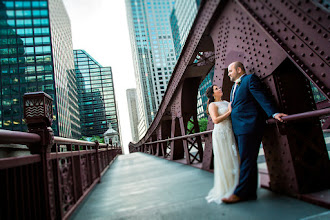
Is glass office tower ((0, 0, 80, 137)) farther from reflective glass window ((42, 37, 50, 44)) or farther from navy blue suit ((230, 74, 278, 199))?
navy blue suit ((230, 74, 278, 199))

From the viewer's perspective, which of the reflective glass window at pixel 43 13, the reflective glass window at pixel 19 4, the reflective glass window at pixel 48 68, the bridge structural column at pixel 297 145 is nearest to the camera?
the bridge structural column at pixel 297 145

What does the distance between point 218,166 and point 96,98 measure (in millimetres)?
126039

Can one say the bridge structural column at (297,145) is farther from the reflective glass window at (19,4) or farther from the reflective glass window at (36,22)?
the reflective glass window at (19,4)

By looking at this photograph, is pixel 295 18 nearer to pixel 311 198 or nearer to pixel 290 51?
pixel 290 51

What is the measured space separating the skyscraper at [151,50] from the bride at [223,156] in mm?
118016

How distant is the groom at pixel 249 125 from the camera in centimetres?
232

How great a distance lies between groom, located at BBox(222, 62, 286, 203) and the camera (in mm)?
2316

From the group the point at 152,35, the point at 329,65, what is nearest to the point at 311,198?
the point at 329,65

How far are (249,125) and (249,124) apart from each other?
0.04ft

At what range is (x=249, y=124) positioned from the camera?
238 centimetres

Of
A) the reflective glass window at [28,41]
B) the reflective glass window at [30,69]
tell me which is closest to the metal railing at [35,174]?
the reflective glass window at [30,69]

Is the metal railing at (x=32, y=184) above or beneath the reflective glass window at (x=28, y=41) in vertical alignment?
beneath

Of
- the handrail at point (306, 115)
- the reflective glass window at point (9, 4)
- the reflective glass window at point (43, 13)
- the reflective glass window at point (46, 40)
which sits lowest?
the handrail at point (306, 115)

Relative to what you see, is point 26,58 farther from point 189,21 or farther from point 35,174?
point 35,174
